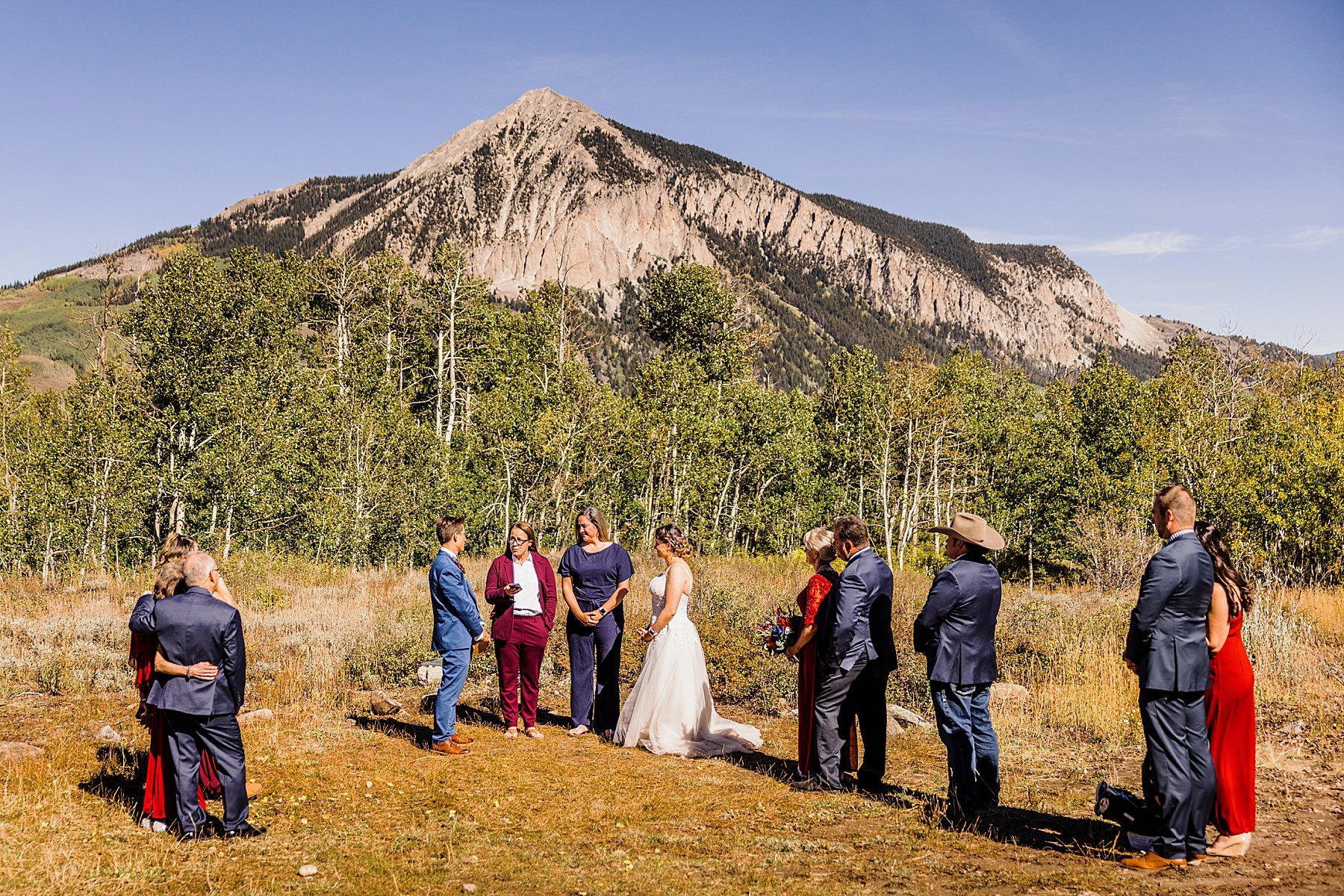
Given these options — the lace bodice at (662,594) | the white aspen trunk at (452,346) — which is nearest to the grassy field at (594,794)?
the lace bodice at (662,594)

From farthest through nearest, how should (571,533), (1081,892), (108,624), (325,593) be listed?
1. (571,533)
2. (325,593)
3. (108,624)
4. (1081,892)

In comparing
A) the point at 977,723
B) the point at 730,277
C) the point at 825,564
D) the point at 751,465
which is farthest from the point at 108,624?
the point at 730,277

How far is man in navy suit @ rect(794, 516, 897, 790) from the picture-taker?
23.6 feet

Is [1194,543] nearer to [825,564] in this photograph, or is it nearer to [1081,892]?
[1081,892]

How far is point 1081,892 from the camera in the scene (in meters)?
5.18

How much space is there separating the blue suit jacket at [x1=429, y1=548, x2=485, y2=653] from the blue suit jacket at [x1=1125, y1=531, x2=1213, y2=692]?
224 inches

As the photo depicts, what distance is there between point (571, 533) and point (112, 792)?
3161 cm

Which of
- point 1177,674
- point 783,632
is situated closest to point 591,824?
point 783,632

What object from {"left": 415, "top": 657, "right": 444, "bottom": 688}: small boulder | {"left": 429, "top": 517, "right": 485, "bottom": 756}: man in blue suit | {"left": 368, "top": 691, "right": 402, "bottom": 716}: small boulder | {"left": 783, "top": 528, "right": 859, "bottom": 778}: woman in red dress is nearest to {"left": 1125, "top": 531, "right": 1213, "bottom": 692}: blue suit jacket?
{"left": 783, "top": 528, "right": 859, "bottom": 778}: woman in red dress

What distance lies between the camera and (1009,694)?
11.7 meters

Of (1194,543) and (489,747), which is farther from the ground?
(1194,543)

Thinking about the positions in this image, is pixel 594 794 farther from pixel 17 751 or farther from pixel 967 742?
pixel 17 751

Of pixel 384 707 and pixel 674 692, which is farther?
pixel 384 707

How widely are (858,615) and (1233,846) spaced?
2.88m
